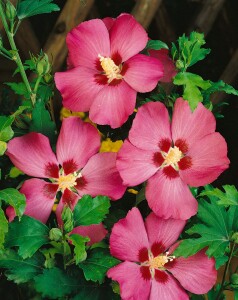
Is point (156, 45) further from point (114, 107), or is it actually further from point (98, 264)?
point (98, 264)

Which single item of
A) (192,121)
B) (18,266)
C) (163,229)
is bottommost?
(18,266)

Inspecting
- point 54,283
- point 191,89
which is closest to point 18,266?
point 54,283

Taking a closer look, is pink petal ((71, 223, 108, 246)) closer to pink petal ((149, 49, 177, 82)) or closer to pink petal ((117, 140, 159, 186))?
pink petal ((117, 140, 159, 186))

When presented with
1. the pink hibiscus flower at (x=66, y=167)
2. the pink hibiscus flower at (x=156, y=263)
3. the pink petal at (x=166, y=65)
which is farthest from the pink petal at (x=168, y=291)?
the pink petal at (x=166, y=65)

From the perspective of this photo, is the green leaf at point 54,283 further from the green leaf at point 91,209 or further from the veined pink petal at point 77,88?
the veined pink petal at point 77,88

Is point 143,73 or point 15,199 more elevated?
point 143,73

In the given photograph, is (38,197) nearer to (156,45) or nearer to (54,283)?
(54,283)

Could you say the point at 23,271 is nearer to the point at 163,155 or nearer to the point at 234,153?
the point at 163,155
